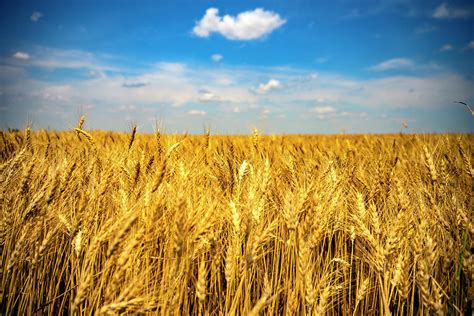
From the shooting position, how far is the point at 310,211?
3.53 ft

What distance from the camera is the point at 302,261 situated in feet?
3.21

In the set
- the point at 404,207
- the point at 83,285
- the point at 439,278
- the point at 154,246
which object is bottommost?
the point at 439,278

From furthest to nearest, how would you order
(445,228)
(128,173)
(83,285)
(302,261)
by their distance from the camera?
(128,173) → (445,228) → (302,261) → (83,285)

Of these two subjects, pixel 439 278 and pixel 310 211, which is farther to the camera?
pixel 439 278

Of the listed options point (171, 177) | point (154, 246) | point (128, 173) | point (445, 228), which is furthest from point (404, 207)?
point (128, 173)

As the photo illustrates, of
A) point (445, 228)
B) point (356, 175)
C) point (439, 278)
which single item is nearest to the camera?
point (445, 228)

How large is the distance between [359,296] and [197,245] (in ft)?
2.21

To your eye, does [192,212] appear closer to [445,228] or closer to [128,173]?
[128,173]

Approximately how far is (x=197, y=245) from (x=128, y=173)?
3.38 ft

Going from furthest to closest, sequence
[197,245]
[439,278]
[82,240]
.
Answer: [439,278] → [82,240] → [197,245]

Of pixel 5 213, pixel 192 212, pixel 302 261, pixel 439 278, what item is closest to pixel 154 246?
pixel 192 212

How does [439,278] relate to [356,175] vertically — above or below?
below

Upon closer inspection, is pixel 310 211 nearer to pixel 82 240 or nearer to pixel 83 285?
pixel 83 285

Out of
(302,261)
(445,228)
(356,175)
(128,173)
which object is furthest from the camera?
(356,175)
